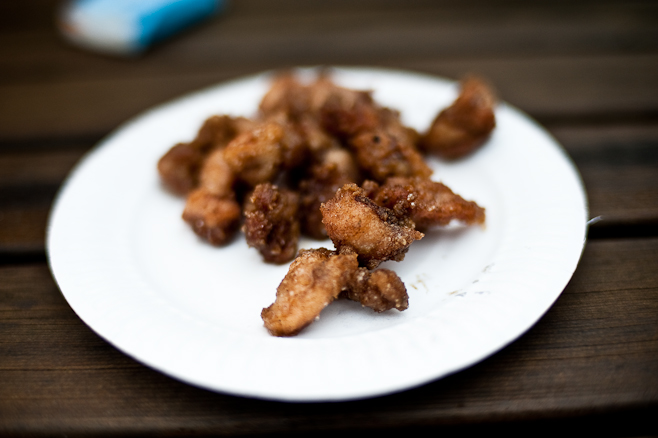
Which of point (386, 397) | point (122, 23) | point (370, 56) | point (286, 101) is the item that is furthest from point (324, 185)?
point (122, 23)

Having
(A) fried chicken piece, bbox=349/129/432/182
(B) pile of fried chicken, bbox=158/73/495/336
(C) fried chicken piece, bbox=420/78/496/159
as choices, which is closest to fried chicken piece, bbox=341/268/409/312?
(B) pile of fried chicken, bbox=158/73/495/336

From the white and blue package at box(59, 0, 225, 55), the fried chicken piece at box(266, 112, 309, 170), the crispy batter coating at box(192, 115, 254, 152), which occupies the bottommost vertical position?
the white and blue package at box(59, 0, 225, 55)

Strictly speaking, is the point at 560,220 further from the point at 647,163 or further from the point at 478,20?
the point at 478,20

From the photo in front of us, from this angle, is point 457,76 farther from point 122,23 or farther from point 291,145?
point 122,23

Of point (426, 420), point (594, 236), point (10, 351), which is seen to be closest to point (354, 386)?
point (426, 420)

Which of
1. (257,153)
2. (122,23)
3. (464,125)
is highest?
(464,125)

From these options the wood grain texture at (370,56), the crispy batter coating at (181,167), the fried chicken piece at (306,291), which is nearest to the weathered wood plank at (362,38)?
the wood grain texture at (370,56)

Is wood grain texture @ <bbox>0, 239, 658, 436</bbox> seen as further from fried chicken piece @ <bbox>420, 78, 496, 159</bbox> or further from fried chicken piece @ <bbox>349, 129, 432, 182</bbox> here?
fried chicken piece @ <bbox>420, 78, 496, 159</bbox>
